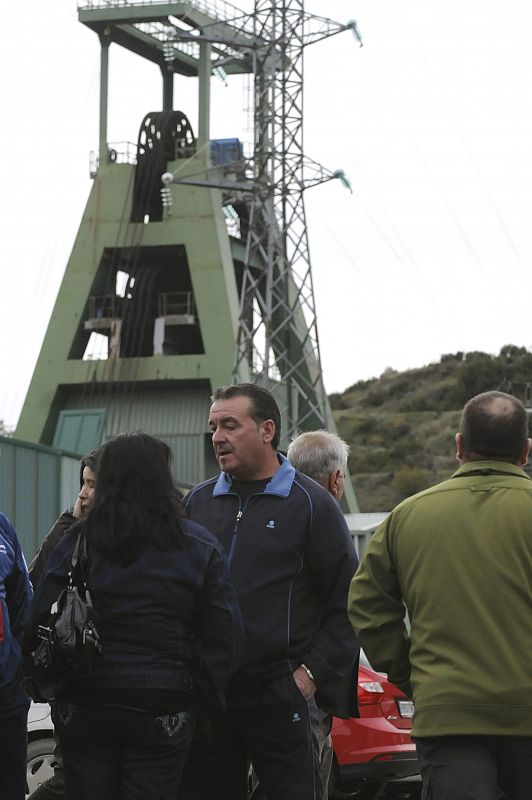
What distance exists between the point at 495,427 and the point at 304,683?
144cm

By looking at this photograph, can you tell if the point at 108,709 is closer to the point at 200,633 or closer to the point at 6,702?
the point at 200,633

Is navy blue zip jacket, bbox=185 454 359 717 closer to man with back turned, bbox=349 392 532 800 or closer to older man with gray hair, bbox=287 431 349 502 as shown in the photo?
man with back turned, bbox=349 392 532 800

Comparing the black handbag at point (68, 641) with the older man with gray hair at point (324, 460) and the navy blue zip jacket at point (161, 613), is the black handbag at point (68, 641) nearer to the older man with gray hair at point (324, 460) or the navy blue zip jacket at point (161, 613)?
the navy blue zip jacket at point (161, 613)

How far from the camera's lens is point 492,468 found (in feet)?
18.2

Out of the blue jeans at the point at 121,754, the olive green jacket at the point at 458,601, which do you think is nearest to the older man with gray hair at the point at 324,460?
the olive green jacket at the point at 458,601

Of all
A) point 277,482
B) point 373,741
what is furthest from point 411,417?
point 277,482

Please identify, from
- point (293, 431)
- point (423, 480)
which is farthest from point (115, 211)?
point (423, 480)

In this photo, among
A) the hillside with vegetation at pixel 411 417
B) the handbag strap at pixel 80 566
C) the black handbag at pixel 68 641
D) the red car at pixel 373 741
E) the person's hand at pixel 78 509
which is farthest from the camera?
the hillside with vegetation at pixel 411 417

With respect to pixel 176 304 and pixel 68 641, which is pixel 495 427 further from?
pixel 176 304

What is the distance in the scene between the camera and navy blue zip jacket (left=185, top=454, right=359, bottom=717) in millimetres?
6199

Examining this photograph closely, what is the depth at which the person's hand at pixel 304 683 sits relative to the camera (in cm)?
621

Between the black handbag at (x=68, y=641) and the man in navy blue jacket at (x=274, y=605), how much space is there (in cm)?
90

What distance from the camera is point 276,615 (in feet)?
20.4

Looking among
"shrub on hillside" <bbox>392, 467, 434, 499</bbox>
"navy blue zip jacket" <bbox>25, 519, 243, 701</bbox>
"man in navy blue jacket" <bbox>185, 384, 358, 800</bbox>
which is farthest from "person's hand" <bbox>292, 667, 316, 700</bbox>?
"shrub on hillside" <bbox>392, 467, 434, 499</bbox>
